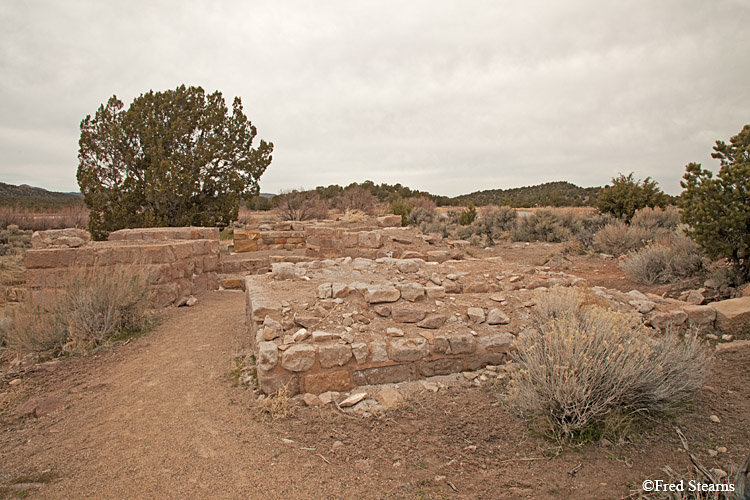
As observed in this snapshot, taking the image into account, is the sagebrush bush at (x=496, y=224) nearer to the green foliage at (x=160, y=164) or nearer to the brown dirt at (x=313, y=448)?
the green foliage at (x=160, y=164)

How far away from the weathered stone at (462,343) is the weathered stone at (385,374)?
16.0 inches

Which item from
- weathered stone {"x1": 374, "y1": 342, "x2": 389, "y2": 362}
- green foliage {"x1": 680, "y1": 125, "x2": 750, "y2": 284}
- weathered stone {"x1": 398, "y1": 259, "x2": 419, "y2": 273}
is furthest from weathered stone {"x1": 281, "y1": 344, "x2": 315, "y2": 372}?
green foliage {"x1": 680, "y1": 125, "x2": 750, "y2": 284}

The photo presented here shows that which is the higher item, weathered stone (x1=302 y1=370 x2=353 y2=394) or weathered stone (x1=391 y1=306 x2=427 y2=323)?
weathered stone (x1=391 y1=306 x2=427 y2=323)

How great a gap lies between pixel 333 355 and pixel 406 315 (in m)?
0.86

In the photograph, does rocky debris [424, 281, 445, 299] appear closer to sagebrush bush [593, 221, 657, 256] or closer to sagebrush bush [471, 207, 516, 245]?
sagebrush bush [593, 221, 657, 256]

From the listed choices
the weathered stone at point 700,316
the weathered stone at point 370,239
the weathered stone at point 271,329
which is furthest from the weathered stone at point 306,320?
the weathered stone at point 370,239

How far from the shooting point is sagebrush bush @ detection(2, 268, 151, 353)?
180 inches

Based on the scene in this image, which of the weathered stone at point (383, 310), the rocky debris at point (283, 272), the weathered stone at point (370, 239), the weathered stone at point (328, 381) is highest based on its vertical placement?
the weathered stone at point (370, 239)

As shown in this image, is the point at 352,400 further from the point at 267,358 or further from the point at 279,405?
the point at 267,358

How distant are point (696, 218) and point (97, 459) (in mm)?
7632

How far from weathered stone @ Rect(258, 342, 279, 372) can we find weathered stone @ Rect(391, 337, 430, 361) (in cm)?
100

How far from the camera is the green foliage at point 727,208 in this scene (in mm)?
5703

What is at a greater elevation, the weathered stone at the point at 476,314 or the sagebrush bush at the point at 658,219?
the sagebrush bush at the point at 658,219

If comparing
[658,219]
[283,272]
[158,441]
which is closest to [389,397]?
[158,441]
